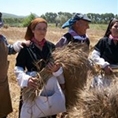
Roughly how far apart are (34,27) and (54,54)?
33cm

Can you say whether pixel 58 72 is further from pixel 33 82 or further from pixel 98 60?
pixel 98 60

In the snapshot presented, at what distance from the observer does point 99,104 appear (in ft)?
7.35

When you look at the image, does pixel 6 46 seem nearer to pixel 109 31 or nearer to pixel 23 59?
pixel 23 59

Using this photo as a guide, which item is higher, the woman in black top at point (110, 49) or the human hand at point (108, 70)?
the woman in black top at point (110, 49)

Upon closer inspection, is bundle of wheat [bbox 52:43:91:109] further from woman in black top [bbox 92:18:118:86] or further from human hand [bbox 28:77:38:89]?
human hand [bbox 28:77:38:89]

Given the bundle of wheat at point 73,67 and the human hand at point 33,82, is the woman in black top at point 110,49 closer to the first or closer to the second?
the bundle of wheat at point 73,67

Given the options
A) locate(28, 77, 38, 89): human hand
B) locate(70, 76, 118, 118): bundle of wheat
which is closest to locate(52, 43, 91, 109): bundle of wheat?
locate(28, 77, 38, 89): human hand

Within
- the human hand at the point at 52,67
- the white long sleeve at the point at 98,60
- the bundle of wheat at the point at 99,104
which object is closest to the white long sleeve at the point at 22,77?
the human hand at the point at 52,67

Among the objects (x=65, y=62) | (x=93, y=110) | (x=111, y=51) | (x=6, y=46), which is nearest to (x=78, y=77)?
(x=65, y=62)

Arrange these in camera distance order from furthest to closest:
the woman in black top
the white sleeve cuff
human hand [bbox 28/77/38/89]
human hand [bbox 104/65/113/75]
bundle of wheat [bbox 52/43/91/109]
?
the woman in black top
human hand [bbox 104/65/113/75]
bundle of wheat [bbox 52/43/91/109]
the white sleeve cuff
human hand [bbox 28/77/38/89]

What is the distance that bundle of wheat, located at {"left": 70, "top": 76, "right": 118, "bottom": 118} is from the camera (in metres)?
2.20

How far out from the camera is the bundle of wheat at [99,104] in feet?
7.22

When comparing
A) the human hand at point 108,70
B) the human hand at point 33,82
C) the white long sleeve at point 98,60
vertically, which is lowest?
the human hand at point 33,82

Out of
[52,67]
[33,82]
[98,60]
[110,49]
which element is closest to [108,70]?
[98,60]
